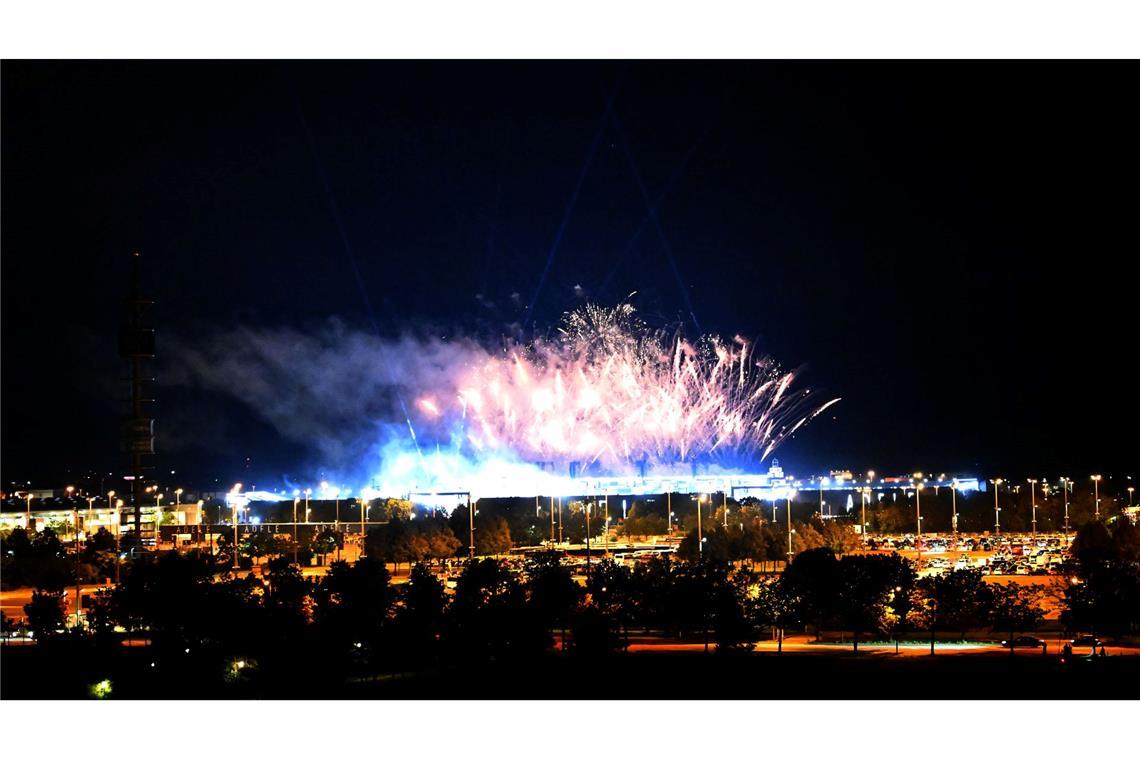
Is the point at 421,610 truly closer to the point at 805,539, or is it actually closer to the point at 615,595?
the point at 615,595

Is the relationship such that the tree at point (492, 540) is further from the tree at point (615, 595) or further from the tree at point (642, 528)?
the tree at point (615, 595)

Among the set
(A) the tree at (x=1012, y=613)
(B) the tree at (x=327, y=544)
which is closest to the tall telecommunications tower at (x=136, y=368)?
(B) the tree at (x=327, y=544)

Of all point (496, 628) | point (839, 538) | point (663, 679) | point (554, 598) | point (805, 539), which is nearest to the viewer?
point (663, 679)

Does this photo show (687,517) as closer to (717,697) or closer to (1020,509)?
(1020,509)

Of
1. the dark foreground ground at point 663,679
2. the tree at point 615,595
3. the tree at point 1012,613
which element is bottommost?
the dark foreground ground at point 663,679

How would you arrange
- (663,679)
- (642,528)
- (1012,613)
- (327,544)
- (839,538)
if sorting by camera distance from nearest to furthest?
(663,679)
(1012,613)
(839,538)
(327,544)
(642,528)

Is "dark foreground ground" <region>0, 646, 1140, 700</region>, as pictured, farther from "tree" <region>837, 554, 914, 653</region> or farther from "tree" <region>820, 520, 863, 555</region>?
"tree" <region>820, 520, 863, 555</region>

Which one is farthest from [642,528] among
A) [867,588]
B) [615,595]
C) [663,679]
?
[663,679]

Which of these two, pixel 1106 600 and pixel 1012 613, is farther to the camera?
pixel 1012 613

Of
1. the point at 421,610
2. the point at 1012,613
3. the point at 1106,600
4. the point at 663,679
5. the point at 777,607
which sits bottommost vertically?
the point at 663,679
